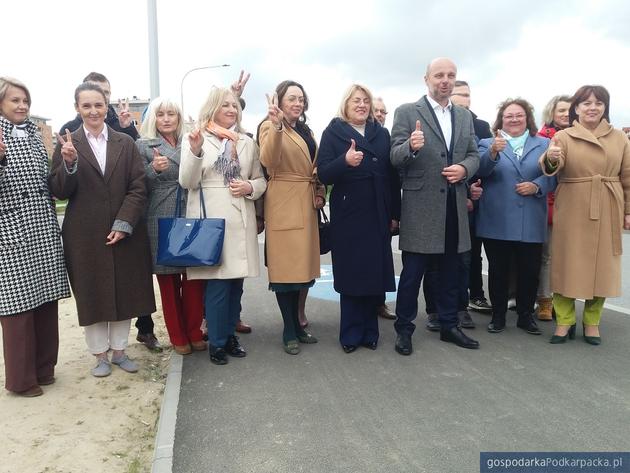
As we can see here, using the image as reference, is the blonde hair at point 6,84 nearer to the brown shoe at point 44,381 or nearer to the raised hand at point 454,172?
the brown shoe at point 44,381

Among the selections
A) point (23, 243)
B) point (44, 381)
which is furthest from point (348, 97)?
point (44, 381)

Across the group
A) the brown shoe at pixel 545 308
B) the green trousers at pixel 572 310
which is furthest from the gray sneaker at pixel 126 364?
the brown shoe at pixel 545 308

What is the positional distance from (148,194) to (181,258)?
652 mm

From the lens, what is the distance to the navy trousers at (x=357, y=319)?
4434mm

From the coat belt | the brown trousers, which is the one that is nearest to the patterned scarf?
the brown trousers

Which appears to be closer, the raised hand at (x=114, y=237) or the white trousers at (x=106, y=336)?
the raised hand at (x=114, y=237)

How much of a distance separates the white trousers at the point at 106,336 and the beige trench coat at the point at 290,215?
1.23m

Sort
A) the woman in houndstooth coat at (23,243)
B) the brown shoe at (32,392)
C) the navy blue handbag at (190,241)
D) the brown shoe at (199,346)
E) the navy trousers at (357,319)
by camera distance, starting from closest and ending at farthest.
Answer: the woman in houndstooth coat at (23,243) → the brown shoe at (32,392) → the navy blue handbag at (190,241) → the navy trousers at (357,319) → the brown shoe at (199,346)

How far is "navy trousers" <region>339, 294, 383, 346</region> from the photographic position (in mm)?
4434

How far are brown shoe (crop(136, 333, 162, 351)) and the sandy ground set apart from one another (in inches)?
6.7

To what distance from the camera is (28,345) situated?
362 cm

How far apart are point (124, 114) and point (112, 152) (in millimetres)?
1026

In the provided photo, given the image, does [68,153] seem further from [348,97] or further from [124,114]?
[348,97]

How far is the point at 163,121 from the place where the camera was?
420 centimetres
